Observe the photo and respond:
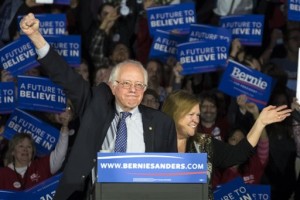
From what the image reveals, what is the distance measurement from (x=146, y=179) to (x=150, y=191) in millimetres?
59

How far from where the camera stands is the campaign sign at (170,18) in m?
11.2

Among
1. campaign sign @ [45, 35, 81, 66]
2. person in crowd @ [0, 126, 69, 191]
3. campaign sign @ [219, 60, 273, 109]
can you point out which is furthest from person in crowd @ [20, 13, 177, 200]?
campaign sign @ [45, 35, 81, 66]

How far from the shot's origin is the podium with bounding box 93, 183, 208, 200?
17.8ft

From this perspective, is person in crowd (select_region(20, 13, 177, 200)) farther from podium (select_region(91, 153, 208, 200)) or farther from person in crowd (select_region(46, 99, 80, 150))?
person in crowd (select_region(46, 99, 80, 150))

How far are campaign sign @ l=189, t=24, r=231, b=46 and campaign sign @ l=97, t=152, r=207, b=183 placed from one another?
18.0 ft

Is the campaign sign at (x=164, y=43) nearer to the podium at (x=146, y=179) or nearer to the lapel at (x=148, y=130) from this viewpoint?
the lapel at (x=148, y=130)

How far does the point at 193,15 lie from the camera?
11.2 m

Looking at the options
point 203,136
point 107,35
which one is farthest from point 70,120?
point 203,136

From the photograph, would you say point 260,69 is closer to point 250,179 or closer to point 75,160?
point 250,179

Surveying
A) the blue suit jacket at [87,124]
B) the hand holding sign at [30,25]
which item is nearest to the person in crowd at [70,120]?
the blue suit jacket at [87,124]

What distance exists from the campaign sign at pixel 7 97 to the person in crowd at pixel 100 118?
392 cm

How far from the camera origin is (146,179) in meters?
5.45

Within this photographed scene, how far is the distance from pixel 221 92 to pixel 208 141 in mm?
4407

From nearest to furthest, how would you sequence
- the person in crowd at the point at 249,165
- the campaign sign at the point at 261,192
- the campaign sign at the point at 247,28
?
the campaign sign at the point at 261,192 < the person in crowd at the point at 249,165 < the campaign sign at the point at 247,28
